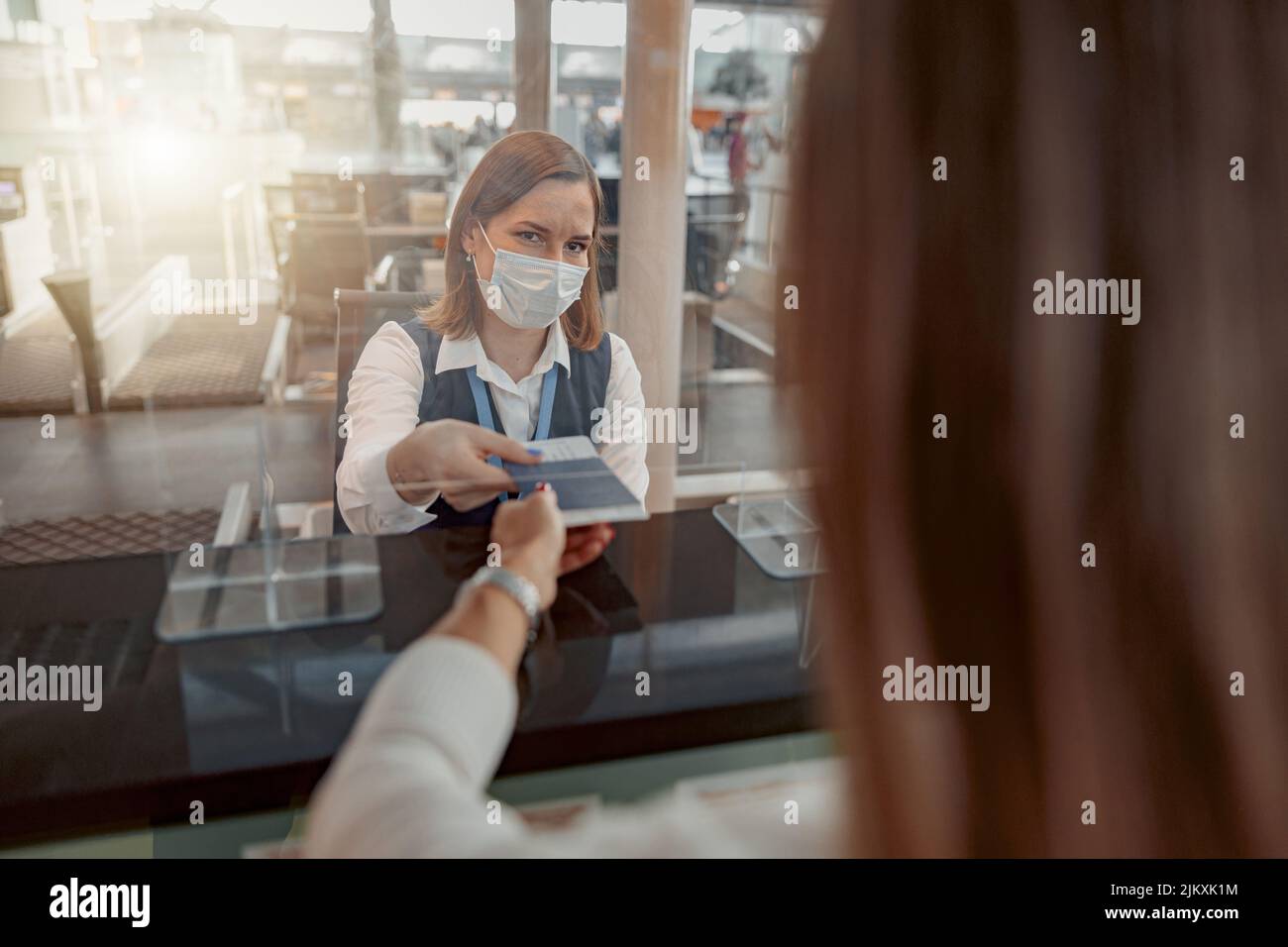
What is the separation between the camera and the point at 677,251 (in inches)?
57.0

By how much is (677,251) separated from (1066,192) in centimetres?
96

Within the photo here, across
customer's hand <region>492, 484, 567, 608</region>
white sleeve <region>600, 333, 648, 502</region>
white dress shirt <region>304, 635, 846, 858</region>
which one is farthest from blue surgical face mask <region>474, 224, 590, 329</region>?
white dress shirt <region>304, 635, 846, 858</region>

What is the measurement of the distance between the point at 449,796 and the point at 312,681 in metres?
0.59

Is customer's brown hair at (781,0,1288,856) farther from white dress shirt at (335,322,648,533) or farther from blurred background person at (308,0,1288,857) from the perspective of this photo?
white dress shirt at (335,322,648,533)

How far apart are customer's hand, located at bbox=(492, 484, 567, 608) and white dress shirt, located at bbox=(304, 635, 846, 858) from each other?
1.22ft

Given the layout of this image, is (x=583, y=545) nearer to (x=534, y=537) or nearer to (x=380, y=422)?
(x=534, y=537)

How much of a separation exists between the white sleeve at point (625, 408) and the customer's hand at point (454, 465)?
15cm

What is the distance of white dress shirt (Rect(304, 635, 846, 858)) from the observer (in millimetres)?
521

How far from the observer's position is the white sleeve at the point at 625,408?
127cm

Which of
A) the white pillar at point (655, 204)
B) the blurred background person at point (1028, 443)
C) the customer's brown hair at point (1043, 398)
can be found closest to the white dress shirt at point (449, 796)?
the blurred background person at point (1028, 443)

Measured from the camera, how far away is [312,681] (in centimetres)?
105

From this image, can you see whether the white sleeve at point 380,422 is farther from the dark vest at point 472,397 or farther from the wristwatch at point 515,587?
the wristwatch at point 515,587

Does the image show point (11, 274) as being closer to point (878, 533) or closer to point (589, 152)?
point (589, 152)
